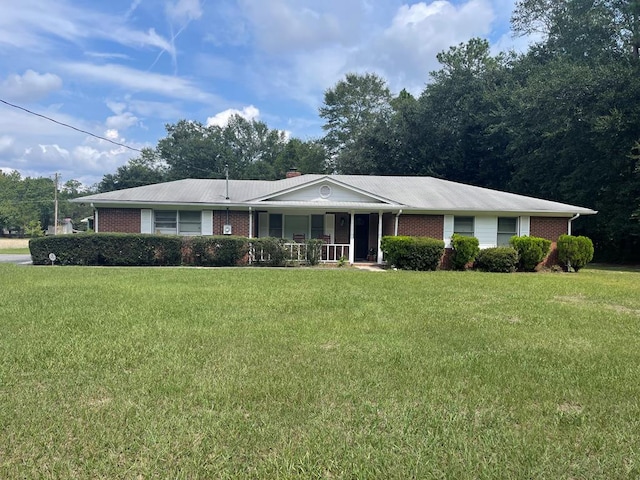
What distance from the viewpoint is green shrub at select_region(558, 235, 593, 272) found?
16.6 m

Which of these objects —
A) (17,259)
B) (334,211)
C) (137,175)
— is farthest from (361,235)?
(137,175)

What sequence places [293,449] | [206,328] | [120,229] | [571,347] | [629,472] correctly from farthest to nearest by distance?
[120,229] → [206,328] → [571,347] → [293,449] → [629,472]

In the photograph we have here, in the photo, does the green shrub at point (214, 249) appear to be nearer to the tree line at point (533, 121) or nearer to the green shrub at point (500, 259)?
the green shrub at point (500, 259)

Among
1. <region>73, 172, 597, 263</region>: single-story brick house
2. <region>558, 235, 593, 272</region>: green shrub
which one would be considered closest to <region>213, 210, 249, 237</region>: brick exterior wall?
<region>73, 172, 597, 263</region>: single-story brick house

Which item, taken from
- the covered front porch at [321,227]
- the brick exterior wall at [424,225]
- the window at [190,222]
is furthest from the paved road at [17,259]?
the brick exterior wall at [424,225]

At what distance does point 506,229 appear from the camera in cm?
1842

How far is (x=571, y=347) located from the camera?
18.3 feet

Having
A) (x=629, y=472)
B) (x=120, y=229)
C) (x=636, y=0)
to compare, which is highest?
(x=636, y=0)

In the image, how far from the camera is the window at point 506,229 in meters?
18.4

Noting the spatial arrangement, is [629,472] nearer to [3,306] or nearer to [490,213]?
[3,306]

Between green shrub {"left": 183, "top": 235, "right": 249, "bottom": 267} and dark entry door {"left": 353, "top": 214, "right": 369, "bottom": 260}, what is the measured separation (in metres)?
6.55

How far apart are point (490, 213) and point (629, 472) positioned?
1612 centimetres

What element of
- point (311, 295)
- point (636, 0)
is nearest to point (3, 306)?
point (311, 295)

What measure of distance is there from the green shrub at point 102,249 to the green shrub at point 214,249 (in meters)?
0.72
